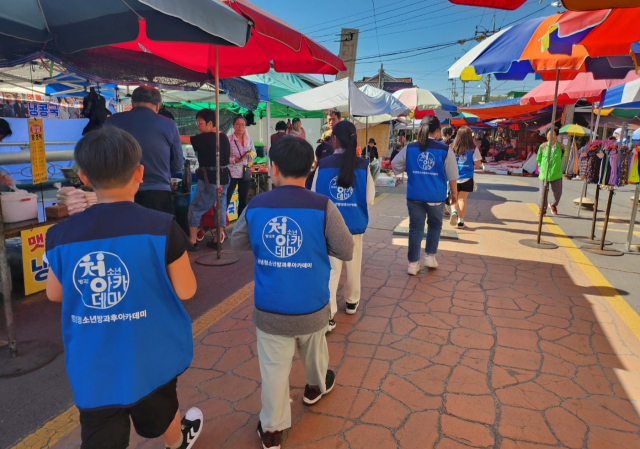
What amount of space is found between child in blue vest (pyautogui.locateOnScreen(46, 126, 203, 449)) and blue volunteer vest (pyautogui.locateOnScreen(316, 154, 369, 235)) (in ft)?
6.30

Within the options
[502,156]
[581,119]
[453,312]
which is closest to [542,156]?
[453,312]

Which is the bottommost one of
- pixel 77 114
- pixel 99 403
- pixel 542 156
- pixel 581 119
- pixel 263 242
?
pixel 99 403

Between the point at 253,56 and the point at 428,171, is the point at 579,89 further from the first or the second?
the point at 253,56

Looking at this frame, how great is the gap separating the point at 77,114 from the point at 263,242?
33.7ft

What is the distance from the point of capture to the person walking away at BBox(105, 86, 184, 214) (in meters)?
3.89

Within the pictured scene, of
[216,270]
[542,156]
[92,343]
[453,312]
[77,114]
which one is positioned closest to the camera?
[92,343]

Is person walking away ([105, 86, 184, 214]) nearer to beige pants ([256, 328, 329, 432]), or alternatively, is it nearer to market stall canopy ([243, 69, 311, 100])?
beige pants ([256, 328, 329, 432])

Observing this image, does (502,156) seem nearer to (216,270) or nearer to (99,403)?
(216,270)

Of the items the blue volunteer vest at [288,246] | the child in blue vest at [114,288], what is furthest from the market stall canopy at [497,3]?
the child in blue vest at [114,288]

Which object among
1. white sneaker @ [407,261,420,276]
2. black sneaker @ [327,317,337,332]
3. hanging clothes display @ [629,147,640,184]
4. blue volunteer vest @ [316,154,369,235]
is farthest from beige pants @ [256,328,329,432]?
hanging clothes display @ [629,147,640,184]

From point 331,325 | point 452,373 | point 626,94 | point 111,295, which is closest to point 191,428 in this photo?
point 111,295

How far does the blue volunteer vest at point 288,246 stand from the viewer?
6.37 feet

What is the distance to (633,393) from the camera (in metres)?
2.66

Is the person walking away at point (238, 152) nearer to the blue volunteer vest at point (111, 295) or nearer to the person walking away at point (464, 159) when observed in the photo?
the person walking away at point (464, 159)
